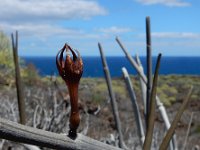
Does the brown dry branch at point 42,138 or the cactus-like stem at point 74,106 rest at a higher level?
the cactus-like stem at point 74,106

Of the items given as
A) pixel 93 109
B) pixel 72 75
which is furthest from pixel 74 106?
pixel 93 109

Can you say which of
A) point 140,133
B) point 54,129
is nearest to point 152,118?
point 140,133

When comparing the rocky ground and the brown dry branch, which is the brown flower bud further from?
the rocky ground

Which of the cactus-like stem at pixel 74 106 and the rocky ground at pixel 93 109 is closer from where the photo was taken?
the cactus-like stem at pixel 74 106

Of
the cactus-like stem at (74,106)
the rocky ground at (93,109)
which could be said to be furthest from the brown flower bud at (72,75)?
the rocky ground at (93,109)

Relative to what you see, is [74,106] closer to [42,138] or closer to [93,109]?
[42,138]

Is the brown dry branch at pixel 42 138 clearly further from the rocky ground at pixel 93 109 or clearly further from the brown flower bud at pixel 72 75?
the rocky ground at pixel 93 109

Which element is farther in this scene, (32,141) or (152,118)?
(152,118)

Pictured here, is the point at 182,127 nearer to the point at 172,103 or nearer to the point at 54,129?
the point at 172,103
